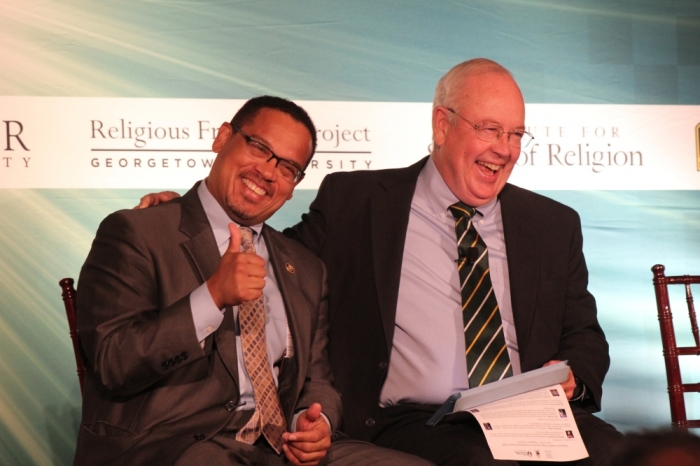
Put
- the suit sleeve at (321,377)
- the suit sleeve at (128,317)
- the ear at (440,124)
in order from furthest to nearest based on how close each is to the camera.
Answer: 1. the ear at (440,124)
2. the suit sleeve at (321,377)
3. the suit sleeve at (128,317)

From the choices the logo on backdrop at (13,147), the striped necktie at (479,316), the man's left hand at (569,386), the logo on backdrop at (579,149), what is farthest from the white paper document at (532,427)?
the logo on backdrop at (13,147)

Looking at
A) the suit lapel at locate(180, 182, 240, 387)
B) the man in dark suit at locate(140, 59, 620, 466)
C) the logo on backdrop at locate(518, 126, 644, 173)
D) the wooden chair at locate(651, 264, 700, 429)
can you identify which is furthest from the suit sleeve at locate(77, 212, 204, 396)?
the logo on backdrop at locate(518, 126, 644, 173)

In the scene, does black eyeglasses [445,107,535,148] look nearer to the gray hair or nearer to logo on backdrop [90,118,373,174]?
the gray hair

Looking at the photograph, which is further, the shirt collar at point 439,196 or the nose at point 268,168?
the shirt collar at point 439,196

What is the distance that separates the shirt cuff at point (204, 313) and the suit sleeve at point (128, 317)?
0.02m

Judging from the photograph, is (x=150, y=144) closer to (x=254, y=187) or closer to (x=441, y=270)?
(x=254, y=187)

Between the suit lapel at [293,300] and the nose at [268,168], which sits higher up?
the nose at [268,168]

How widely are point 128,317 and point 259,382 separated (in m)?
0.44

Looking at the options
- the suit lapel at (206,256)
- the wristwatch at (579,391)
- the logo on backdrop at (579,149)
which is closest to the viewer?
the suit lapel at (206,256)

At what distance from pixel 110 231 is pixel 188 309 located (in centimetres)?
40

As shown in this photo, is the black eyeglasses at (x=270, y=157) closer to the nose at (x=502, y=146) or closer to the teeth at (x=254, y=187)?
the teeth at (x=254, y=187)

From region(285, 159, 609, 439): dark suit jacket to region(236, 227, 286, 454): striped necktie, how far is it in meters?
0.49

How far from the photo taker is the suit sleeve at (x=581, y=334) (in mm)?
3104

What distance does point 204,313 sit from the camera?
2.41 metres
